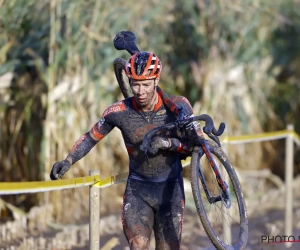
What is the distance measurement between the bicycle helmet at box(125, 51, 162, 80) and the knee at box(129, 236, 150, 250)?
108cm

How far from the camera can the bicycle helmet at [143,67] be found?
4758mm

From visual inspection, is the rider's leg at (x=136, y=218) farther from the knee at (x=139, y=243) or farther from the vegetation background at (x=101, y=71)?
the vegetation background at (x=101, y=71)

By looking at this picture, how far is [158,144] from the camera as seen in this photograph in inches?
188

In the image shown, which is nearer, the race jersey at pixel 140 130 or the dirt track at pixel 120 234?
the race jersey at pixel 140 130

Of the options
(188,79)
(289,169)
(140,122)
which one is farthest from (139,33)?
(140,122)

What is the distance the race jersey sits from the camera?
4.98m

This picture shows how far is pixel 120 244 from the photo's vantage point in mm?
7141

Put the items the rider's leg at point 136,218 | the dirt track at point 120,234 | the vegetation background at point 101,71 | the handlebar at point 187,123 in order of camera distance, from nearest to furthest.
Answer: the handlebar at point 187,123 < the rider's leg at point 136,218 < the dirt track at point 120,234 < the vegetation background at point 101,71

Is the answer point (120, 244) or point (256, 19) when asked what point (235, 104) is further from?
point (120, 244)

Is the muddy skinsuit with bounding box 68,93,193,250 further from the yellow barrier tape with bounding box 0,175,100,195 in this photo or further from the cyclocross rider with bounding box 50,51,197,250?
the yellow barrier tape with bounding box 0,175,100,195

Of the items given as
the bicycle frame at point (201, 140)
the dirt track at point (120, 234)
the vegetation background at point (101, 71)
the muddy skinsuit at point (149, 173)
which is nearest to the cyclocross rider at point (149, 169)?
the muddy skinsuit at point (149, 173)

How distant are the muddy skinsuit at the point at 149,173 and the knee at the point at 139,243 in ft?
0.32

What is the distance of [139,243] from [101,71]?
4138mm

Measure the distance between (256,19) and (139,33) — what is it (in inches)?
75.0
